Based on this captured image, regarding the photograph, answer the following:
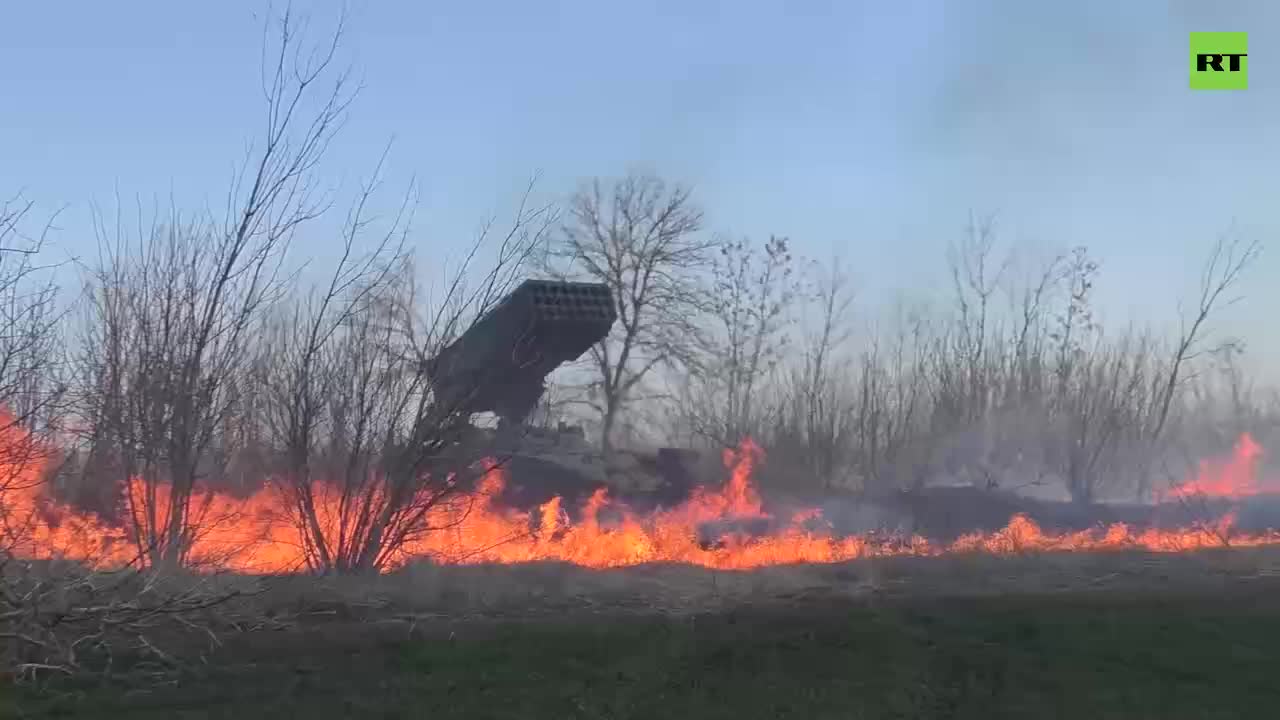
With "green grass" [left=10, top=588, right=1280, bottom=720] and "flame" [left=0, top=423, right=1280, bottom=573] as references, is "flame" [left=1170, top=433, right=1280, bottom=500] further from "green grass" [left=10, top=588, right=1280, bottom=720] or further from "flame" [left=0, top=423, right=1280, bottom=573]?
"green grass" [left=10, top=588, right=1280, bottom=720]

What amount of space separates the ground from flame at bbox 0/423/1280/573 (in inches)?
86.2

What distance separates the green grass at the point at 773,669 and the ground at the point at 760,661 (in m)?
0.02

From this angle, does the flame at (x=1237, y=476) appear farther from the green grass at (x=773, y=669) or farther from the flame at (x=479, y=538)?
the green grass at (x=773, y=669)

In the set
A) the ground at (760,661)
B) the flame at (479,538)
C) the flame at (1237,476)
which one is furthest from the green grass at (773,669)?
the flame at (1237,476)

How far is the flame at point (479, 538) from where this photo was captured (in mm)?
11781

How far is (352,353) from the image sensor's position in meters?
12.2

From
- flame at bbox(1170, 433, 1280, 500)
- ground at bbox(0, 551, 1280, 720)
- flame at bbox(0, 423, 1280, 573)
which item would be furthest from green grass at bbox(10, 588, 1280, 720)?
flame at bbox(1170, 433, 1280, 500)

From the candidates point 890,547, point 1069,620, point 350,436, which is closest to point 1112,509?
point 890,547

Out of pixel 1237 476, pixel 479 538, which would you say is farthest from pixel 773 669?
pixel 1237 476

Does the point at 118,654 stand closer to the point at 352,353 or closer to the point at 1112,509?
the point at 352,353

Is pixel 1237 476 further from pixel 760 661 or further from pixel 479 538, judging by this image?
pixel 760 661

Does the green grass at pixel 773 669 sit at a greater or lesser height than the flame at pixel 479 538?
lesser

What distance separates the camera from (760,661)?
8.88m

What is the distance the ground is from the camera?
7.84 m
